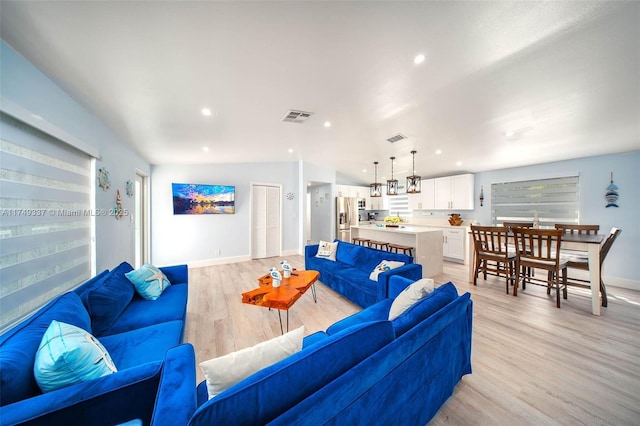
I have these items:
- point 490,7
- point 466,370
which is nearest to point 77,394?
point 466,370

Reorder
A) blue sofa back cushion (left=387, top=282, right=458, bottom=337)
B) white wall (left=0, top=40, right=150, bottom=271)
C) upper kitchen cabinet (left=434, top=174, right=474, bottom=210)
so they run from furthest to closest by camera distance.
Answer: upper kitchen cabinet (left=434, top=174, right=474, bottom=210), white wall (left=0, top=40, right=150, bottom=271), blue sofa back cushion (left=387, top=282, right=458, bottom=337)

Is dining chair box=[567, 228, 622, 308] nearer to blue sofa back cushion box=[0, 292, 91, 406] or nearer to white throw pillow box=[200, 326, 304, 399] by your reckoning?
white throw pillow box=[200, 326, 304, 399]

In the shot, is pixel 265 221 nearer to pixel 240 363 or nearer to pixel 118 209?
pixel 118 209

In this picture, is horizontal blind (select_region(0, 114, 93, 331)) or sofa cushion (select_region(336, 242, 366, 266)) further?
sofa cushion (select_region(336, 242, 366, 266))

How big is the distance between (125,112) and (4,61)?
1.10m

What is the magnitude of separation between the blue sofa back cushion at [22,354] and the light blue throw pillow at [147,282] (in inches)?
36.3

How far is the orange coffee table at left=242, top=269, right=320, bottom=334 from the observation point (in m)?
2.07

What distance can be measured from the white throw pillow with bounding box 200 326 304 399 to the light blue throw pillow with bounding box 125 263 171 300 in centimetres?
184

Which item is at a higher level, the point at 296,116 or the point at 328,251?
the point at 296,116

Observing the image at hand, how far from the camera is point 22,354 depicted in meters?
0.94

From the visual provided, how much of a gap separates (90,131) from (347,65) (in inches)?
114

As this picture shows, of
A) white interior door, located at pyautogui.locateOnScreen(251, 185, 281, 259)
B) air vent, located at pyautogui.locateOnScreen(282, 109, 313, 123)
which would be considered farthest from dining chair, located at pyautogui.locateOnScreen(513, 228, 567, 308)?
white interior door, located at pyautogui.locateOnScreen(251, 185, 281, 259)

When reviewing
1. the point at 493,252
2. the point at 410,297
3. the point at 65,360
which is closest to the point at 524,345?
the point at 410,297

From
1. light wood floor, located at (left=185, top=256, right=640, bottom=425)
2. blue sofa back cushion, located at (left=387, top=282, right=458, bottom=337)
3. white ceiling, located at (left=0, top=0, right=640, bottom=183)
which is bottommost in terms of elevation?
light wood floor, located at (left=185, top=256, right=640, bottom=425)
